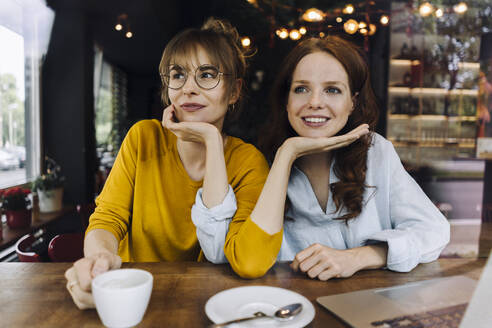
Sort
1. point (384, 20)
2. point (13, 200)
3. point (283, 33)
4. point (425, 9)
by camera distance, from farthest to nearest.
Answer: point (384, 20), point (425, 9), point (283, 33), point (13, 200)

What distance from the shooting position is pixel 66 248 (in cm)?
Result: 127

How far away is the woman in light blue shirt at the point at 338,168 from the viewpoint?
3.53ft

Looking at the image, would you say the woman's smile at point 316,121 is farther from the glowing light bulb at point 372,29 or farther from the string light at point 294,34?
the glowing light bulb at point 372,29

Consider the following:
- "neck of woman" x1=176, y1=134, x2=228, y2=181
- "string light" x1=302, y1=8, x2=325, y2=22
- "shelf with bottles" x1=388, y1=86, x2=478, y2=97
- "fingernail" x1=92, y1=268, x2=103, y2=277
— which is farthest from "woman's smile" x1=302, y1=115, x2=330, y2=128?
"shelf with bottles" x1=388, y1=86, x2=478, y2=97

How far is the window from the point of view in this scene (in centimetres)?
275

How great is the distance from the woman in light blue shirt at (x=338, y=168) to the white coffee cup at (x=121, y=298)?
354 millimetres

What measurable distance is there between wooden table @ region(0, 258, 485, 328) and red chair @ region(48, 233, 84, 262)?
0.88 feet

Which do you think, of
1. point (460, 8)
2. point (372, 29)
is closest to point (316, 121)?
point (372, 29)

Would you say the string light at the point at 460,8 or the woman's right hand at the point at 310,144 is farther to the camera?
the string light at the point at 460,8

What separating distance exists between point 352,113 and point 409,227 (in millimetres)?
465

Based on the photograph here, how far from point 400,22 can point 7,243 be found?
5262mm

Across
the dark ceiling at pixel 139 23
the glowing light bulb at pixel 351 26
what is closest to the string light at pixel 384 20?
the glowing light bulb at pixel 351 26

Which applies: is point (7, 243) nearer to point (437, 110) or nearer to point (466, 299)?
point (466, 299)

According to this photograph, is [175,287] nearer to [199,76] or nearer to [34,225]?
[199,76]
